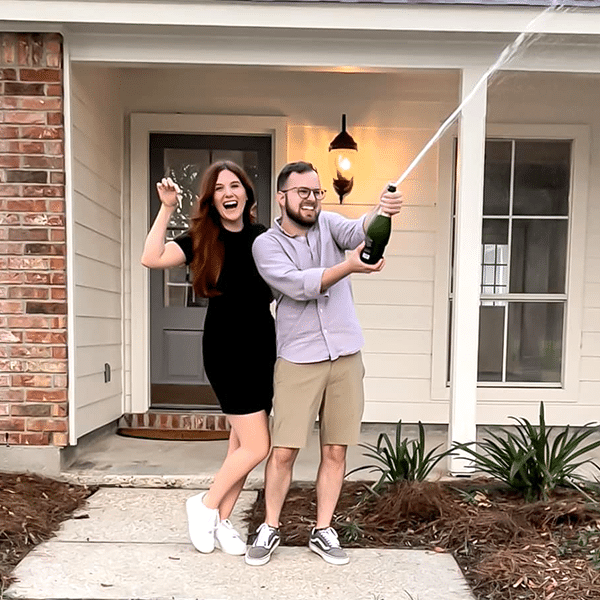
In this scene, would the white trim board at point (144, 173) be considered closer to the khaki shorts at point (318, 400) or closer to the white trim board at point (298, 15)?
the white trim board at point (298, 15)

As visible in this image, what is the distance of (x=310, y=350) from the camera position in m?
2.46

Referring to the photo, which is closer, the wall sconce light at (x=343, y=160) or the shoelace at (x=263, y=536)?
the shoelace at (x=263, y=536)

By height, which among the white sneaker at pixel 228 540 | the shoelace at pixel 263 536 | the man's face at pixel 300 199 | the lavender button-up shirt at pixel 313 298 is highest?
the man's face at pixel 300 199

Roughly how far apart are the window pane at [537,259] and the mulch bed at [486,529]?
6.30ft

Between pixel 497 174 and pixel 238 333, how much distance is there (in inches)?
119

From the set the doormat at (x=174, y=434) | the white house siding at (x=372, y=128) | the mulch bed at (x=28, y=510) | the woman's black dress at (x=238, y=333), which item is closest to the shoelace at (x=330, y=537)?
the woman's black dress at (x=238, y=333)

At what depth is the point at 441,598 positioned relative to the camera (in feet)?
7.70

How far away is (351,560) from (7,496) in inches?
71.1

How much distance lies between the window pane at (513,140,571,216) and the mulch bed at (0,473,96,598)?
3765 mm

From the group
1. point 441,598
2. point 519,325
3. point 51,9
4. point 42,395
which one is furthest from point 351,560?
point 51,9

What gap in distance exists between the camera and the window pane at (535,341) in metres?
4.72

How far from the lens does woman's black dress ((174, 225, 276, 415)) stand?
2.49 metres

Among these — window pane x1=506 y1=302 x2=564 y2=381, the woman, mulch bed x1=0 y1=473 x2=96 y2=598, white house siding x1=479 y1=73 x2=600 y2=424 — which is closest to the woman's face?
the woman

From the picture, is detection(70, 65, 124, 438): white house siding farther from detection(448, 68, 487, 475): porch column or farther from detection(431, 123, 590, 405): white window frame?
detection(431, 123, 590, 405): white window frame
